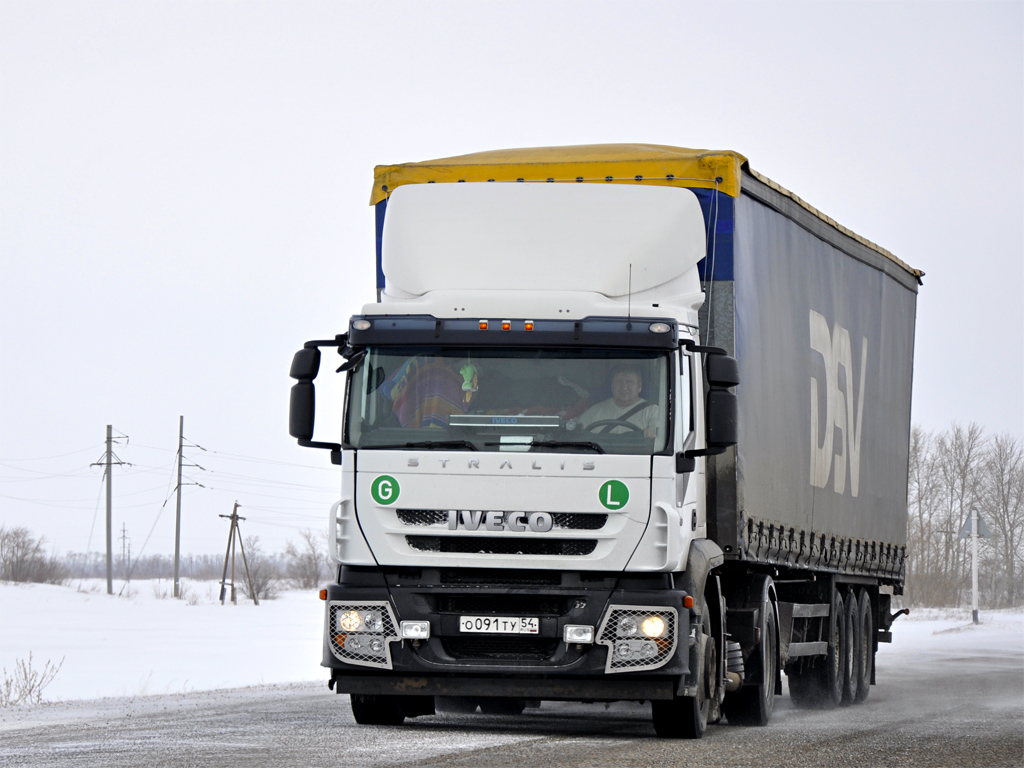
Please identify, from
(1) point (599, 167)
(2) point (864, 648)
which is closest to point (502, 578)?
(1) point (599, 167)

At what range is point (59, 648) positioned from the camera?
35.7 metres

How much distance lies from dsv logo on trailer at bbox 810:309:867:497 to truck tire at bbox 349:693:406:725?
4.70m

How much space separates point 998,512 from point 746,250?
8139 cm

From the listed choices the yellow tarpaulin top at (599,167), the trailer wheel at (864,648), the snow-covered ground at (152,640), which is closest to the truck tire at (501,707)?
the yellow tarpaulin top at (599,167)

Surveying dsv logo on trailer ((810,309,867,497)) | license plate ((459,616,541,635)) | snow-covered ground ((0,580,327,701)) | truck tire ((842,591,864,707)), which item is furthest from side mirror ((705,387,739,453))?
snow-covered ground ((0,580,327,701))

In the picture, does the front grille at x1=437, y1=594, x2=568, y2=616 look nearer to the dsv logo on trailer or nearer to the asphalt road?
the asphalt road

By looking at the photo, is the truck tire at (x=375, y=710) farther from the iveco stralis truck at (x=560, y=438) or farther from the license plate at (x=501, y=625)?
the license plate at (x=501, y=625)

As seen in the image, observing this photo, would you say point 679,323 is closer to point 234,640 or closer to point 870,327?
point 870,327

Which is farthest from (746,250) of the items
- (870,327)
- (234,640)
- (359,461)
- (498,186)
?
(234,640)

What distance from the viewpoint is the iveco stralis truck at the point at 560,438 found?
33.7 feet

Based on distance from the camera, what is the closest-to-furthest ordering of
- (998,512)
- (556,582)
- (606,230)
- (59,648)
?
(556,582), (606,230), (59,648), (998,512)

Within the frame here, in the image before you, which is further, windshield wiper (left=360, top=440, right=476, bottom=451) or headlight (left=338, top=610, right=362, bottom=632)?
headlight (left=338, top=610, right=362, bottom=632)

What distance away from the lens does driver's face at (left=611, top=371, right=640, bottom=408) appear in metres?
10.4

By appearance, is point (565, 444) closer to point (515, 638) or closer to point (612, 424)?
point (612, 424)
